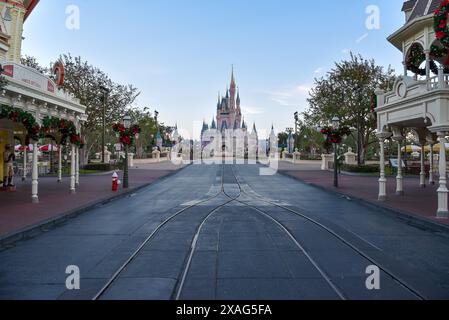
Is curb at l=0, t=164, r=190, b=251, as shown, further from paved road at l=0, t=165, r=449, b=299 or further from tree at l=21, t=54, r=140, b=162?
tree at l=21, t=54, r=140, b=162

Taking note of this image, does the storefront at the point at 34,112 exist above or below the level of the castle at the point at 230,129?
below

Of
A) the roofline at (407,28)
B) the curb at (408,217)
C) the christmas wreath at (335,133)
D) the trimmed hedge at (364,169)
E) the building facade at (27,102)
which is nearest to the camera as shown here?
the curb at (408,217)

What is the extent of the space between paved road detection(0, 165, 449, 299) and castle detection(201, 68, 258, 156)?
133 m

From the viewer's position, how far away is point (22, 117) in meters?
14.0

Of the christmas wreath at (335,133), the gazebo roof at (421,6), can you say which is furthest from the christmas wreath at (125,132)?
the gazebo roof at (421,6)

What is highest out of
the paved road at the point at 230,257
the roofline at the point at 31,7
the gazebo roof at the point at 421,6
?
the roofline at the point at 31,7

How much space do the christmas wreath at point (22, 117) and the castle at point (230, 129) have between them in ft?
428

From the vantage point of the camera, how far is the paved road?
5.70 m

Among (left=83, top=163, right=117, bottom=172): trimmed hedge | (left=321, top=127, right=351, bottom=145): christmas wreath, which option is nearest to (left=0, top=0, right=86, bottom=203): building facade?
(left=83, top=163, right=117, bottom=172): trimmed hedge

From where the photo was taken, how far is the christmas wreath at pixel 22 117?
13414mm

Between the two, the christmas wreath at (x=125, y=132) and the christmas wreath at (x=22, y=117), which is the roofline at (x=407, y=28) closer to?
the christmas wreath at (x=125, y=132)

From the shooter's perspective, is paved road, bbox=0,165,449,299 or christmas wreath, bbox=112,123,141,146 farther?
christmas wreath, bbox=112,123,141,146

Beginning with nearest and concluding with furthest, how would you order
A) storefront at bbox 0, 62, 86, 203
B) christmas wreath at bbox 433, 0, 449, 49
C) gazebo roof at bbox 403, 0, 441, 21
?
christmas wreath at bbox 433, 0, 449, 49 → storefront at bbox 0, 62, 86, 203 → gazebo roof at bbox 403, 0, 441, 21
